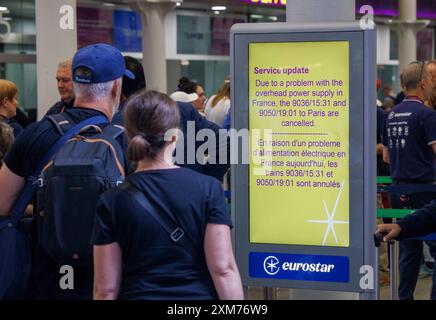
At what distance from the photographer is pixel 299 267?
14.8 ft

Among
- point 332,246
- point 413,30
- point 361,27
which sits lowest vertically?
point 332,246

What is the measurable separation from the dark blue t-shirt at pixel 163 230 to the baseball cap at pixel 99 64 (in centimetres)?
70

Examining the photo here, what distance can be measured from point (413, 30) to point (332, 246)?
15.4 metres

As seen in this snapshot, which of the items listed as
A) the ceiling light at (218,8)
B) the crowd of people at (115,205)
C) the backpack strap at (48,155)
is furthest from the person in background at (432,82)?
the ceiling light at (218,8)

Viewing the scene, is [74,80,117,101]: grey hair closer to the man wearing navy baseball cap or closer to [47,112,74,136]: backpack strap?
the man wearing navy baseball cap

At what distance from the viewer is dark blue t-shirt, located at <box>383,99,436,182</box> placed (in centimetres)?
664

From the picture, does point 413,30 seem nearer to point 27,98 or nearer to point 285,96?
point 27,98

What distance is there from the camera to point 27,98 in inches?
526

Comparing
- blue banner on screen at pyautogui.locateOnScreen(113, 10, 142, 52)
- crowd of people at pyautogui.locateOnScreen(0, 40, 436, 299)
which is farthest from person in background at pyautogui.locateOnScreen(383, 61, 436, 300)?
blue banner on screen at pyautogui.locateOnScreen(113, 10, 142, 52)

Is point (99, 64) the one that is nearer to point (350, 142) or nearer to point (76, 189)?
point (76, 189)

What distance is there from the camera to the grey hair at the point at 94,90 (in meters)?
3.58

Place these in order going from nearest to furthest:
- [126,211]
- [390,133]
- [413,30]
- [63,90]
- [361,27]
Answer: [126,211] < [361,27] < [63,90] < [390,133] < [413,30]

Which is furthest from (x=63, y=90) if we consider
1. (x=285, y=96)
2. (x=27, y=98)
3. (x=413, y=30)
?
(x=413, y=30)

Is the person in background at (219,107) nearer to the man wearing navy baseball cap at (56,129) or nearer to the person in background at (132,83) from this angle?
the person in background at (132,83)
